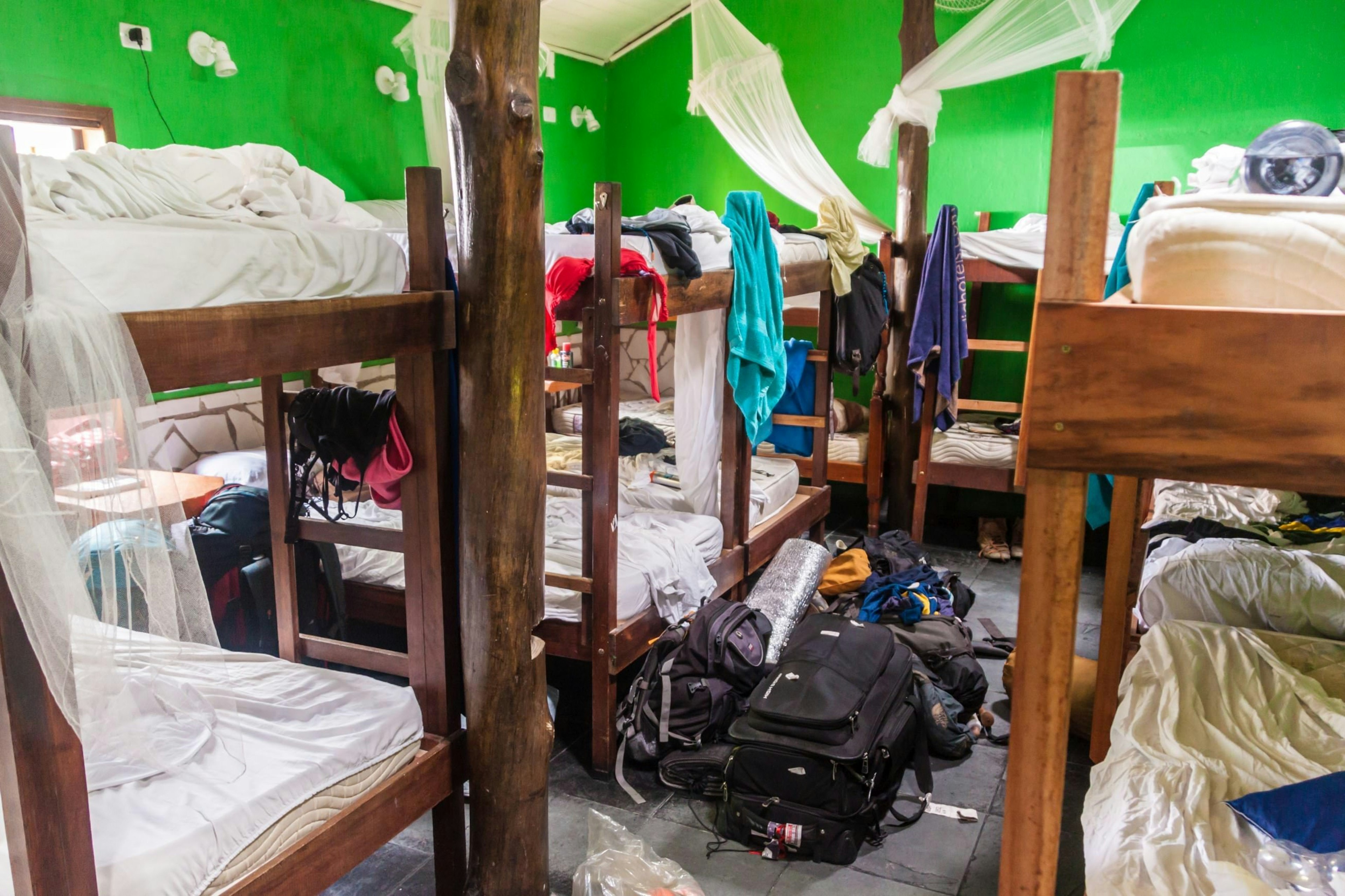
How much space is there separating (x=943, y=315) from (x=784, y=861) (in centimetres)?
321

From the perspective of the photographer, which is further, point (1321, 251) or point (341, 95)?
point (341, 95)

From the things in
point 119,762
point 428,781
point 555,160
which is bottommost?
point 428,781

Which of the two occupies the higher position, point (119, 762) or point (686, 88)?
point (686, 88)

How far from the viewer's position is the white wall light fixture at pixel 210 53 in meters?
4.36

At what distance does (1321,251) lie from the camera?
127 centimetres

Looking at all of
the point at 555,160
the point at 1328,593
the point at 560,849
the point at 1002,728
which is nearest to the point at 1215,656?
the point at 1328,593

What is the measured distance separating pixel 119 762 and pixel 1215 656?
251cm

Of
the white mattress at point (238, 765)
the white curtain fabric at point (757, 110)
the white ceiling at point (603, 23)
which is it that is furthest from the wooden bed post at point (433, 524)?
the white ceiling at point (603, 23)

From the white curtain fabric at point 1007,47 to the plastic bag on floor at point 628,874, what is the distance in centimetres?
382

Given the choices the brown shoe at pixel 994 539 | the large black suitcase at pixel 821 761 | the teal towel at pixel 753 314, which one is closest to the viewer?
the large black suitcase at pixel 821 761

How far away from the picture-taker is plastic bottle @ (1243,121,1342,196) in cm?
195

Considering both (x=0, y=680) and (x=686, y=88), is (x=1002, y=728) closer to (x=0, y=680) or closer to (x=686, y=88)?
(x=0, y=680)

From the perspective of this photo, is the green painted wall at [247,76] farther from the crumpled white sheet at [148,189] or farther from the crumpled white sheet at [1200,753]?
the crumpled white sheet at [1200,753]

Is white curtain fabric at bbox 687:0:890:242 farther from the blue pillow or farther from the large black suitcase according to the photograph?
the blue pillow
